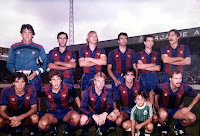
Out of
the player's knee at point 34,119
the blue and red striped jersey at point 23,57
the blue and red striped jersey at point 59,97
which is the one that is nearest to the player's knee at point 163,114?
the blue and red striped jersey at point 59,97

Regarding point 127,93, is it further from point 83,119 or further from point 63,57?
point 63,57

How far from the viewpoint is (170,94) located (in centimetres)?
324

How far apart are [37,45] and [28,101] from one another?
107cm

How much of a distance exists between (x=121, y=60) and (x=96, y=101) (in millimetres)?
995

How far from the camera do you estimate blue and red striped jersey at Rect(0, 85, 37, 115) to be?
3088mm

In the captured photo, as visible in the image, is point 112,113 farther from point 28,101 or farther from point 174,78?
point 28,101

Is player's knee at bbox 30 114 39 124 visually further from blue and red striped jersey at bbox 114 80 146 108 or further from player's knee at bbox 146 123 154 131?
player's knee at bbox 146 123 154 131

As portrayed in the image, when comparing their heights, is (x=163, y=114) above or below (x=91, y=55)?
below

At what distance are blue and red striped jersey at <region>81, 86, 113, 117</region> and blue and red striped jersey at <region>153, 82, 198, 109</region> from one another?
Answer: 32.9 inches

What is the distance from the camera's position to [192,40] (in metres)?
8.06

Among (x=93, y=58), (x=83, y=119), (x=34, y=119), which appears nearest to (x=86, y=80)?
(x=93, y=58)

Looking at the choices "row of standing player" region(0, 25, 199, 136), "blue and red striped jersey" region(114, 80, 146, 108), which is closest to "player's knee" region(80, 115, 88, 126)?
"blue and red striped jersey" region(114, 80, 146, 108)

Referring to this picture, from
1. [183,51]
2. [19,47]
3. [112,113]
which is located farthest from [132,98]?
[19,47]

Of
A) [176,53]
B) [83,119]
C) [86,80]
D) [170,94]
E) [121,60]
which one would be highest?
[176,53]
